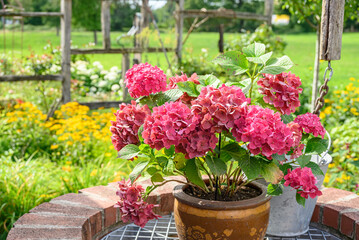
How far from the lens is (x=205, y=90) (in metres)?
1.40

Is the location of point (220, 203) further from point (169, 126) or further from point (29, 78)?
point (29, 78)

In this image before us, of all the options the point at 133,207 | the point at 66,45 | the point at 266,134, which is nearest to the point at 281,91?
the point at 266,134

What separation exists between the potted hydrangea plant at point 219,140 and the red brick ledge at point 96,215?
36 centimetres

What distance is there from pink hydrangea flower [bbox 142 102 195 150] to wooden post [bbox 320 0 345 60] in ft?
2.91

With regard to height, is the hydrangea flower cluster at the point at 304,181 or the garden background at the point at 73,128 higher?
the hydrangea flower cluster at the point at 304,181

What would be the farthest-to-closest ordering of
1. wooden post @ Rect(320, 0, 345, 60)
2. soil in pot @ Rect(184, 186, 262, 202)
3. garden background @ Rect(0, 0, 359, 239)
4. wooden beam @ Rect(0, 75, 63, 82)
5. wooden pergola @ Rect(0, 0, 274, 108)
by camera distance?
wooden pergola @ Rect(0, 0, 274, 108), wooden beam @ Rect(0, 75, 63, 82), garden background @ Rect(0, 0, 359, 239), wooden post @ Rect(320, 0, 345, 60), soil in pot @ Rect(184, 186, 262, 202)

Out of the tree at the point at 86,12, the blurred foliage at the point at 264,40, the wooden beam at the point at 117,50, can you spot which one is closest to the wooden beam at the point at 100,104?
the wooden beam at the point at 117,50

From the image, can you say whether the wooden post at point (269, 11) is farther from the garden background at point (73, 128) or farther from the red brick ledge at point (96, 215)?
the red brick ledge at point (96, 215)

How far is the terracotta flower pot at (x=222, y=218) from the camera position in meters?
1.57

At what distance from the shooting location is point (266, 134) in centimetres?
132

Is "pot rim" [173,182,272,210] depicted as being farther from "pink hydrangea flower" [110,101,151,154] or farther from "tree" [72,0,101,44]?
"tree" [72,0,101,44]

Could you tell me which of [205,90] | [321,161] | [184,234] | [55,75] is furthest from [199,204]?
[55,75]

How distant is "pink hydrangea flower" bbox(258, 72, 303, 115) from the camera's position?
1.54m

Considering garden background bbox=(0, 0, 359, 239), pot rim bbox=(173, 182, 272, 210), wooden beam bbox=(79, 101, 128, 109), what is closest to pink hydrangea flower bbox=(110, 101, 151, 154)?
pot rim bbox=(173, 182, 272, 210)
